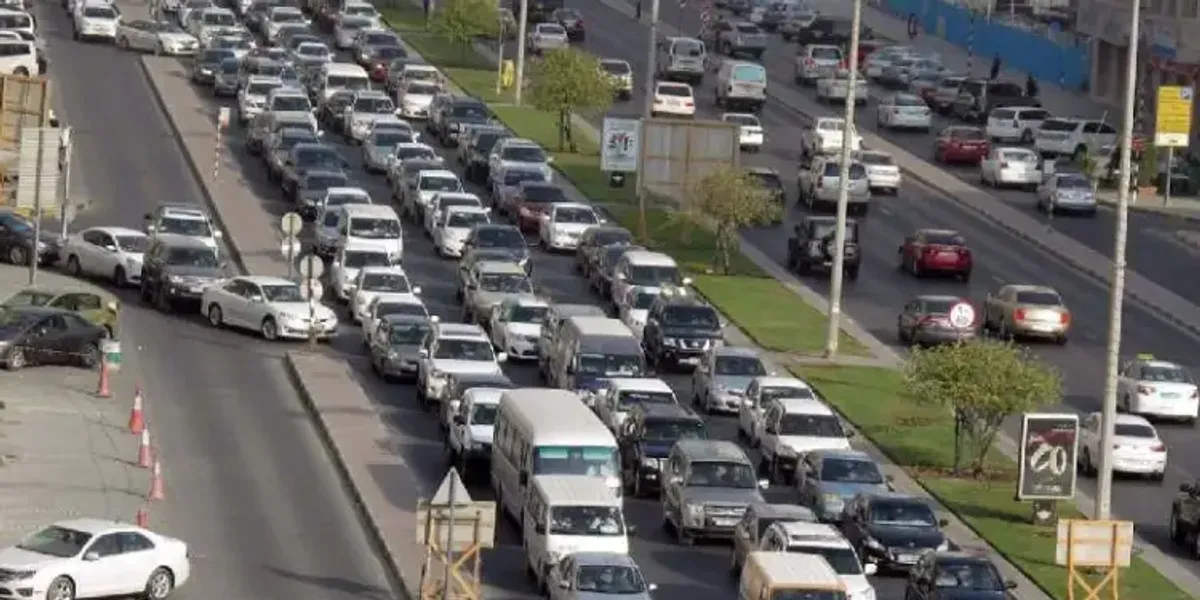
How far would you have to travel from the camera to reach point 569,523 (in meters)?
55.1

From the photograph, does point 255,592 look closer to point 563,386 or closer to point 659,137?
point 563,386

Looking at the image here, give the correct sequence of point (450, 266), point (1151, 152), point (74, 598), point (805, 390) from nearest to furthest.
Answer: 1. point (74, 598)
2. point (805, 390)
3. point (450, 266)
4. point (1151, 152)

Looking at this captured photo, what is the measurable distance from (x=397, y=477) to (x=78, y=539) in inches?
489

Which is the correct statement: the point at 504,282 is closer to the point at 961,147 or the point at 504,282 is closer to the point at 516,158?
the point at 516,158

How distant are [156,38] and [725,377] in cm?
6024

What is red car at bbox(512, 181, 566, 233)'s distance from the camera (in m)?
94.3

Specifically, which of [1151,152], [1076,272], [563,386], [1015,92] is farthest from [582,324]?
[1015,92]

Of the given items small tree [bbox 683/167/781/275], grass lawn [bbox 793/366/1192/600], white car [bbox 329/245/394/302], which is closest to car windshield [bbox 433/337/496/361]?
grass lawn [bbox 793/366/1192/600]

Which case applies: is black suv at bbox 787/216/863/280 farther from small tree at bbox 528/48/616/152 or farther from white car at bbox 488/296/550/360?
small tree at bbox 528/48/616/152

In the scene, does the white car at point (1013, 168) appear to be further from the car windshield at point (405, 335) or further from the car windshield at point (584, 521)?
the car windshield at point (584, 521)

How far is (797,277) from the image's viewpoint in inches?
3588

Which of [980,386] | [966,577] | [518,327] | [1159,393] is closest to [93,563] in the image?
[966,577]

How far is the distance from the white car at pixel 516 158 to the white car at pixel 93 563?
46.5 meters

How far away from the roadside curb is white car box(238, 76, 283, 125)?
108 feet
